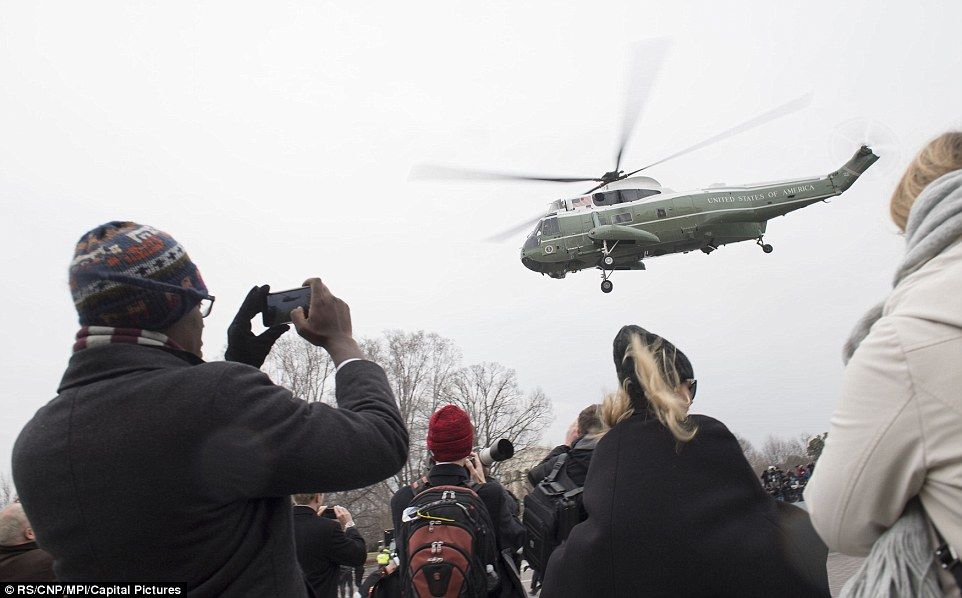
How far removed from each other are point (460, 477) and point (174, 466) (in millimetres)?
2340

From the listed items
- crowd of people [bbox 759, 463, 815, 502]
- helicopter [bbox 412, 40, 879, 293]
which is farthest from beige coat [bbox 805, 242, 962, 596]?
crowd of people [bbox 759, 463, 815, 502]

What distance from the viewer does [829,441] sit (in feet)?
5.21

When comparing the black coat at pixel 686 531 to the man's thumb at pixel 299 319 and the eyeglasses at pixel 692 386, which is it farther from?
the man's thumb at pixel 299 319

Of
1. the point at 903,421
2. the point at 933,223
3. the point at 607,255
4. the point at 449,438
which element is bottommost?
the point at 449,438

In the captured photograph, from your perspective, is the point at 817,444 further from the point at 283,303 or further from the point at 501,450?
the point at 283,303

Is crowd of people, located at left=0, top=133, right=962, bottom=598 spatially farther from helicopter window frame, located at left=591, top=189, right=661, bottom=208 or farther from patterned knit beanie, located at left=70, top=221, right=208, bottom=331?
helicopter window frame, located at left=591, top=189, right=661, bottom=208

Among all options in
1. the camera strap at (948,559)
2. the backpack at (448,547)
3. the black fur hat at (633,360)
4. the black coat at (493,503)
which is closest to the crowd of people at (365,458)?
the camera strap at (948,559)

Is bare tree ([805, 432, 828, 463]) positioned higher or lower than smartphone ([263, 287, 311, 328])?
lower

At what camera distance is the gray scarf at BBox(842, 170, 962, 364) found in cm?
149

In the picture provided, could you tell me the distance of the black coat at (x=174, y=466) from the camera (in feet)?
5.24

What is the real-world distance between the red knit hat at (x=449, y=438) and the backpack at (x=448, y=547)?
1.30ft

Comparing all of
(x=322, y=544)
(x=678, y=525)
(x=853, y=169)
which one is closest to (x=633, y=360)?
A: (x=678, y=525)

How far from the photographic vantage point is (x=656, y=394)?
2465 mm

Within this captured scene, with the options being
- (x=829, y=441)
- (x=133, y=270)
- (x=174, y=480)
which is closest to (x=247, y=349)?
(x=133, y=270)
